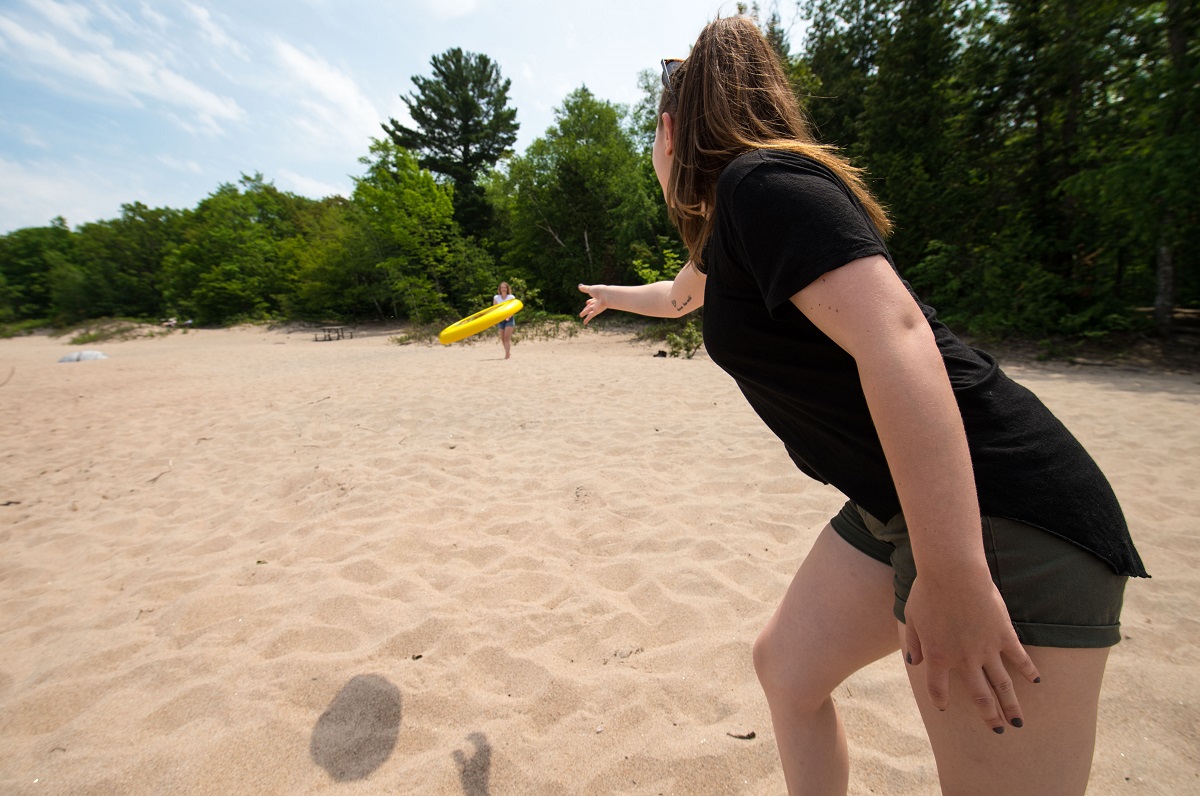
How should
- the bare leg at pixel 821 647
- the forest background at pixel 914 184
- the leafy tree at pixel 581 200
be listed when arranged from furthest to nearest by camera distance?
the leafy tree at pixel 581 200 → the forest background at pixel 914 184 → the bare leg at pixel 821 647

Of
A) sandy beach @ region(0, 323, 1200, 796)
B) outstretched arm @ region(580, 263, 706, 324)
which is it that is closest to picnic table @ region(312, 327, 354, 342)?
sandy beach @ region(0, 323, 1200, 796)

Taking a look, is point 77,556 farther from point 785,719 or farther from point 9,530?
point 785,719

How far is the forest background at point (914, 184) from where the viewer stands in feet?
31.2

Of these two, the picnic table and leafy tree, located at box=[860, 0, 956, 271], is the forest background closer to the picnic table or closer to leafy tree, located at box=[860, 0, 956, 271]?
leafy tree, located at box=[860, 0, 956, 271]

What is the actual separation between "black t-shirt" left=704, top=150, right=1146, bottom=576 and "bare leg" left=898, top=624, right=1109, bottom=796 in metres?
0.17

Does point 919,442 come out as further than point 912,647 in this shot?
No

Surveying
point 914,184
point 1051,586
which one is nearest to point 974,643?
point 1051,586

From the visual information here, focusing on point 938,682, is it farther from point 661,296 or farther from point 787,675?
point 661,296

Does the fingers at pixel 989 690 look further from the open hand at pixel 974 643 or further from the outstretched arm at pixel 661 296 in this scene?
the outstretched arm at pixel 661 296

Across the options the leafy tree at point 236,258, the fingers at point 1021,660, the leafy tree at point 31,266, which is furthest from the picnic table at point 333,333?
the leafy tree at point 31,266

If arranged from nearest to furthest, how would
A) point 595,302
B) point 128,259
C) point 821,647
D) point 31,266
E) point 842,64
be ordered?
point 821,647 → point 595,302 → point 842,64 → point 128,259 → point 31,266

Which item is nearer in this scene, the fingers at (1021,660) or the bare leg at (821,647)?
the fingers at (1021,660)

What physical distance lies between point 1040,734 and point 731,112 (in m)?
1.10

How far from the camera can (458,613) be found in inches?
103
